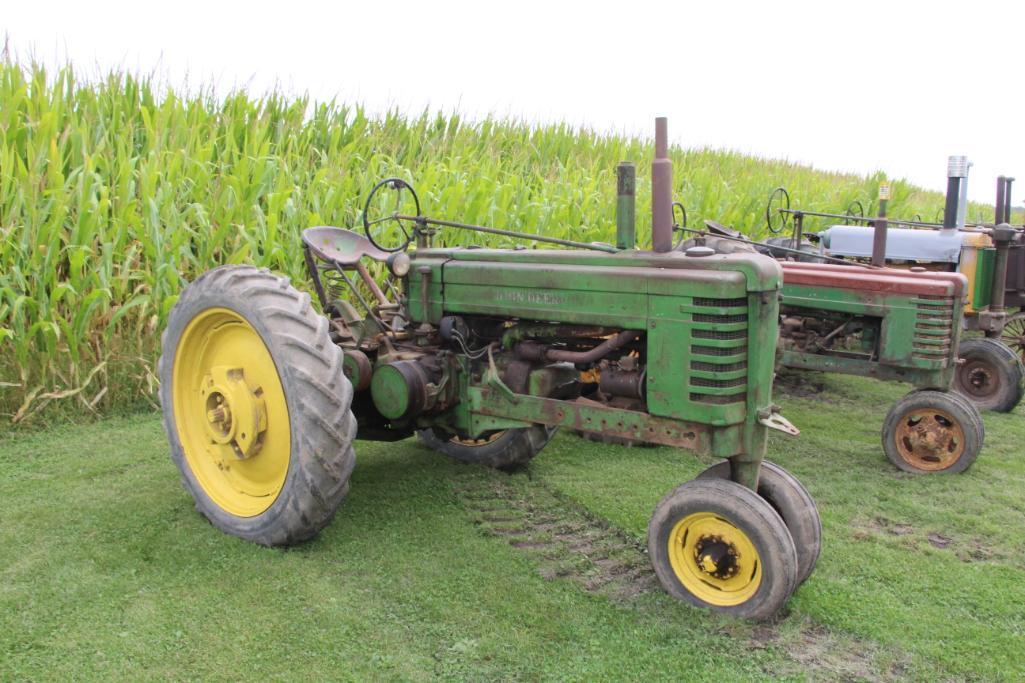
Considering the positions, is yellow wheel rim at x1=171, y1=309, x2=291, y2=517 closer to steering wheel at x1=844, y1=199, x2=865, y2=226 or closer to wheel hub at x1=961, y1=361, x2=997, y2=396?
wheel hub at x1=961, y1=361, x2=997, y2=396

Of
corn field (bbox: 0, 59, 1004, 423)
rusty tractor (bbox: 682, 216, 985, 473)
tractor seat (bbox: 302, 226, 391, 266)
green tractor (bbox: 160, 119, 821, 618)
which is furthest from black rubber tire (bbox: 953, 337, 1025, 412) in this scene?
tractor seat (bbox: 302, 226, 391, 266)

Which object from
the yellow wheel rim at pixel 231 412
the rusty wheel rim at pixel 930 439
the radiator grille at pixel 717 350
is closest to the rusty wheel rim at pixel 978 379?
the rusty wheel rim at pixel 930 439

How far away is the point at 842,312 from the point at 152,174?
4.01m

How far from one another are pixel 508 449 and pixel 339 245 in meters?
1.18

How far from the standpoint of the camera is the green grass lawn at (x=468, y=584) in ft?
7.72

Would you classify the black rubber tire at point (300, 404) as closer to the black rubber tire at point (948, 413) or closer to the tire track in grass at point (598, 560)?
the tire track in grass at point (598, 560)

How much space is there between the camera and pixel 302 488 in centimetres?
280

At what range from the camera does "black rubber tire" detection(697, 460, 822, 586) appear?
8.96 feet

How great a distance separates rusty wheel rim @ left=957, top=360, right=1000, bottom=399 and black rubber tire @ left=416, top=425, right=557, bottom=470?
3.42m

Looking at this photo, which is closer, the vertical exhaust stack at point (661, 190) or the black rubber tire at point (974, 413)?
the vertical exhaust stack at point (661, 190)

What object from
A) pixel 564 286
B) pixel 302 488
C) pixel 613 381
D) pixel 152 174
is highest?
pixel 152 174

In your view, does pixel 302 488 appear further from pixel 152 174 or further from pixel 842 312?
pixel 842 312

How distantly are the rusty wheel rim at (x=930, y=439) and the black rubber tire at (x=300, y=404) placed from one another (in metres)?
2.96

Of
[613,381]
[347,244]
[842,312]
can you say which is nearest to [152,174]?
[347,244]
